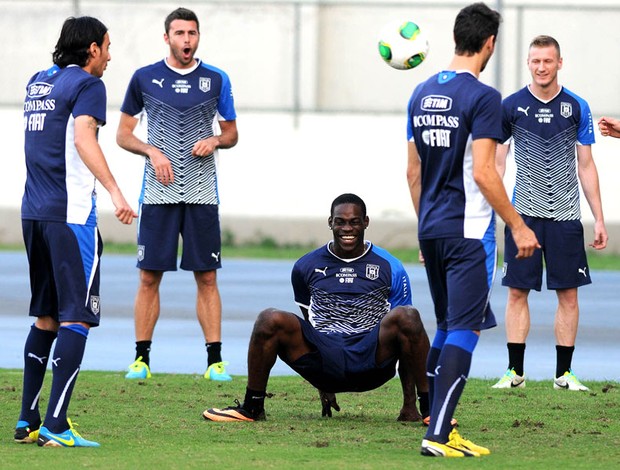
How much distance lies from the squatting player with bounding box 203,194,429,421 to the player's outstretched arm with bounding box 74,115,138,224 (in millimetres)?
1331

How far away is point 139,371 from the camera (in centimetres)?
988

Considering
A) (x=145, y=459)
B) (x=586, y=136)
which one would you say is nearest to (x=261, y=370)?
(x=145, y=459)

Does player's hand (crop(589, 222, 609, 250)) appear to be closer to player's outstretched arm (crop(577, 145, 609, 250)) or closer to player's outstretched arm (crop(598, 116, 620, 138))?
player's outstretched arm (crop(577, 145, 609, 250))

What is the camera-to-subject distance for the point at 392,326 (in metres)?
7.78

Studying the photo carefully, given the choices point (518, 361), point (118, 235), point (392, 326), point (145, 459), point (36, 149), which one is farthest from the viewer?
point (118, 235)

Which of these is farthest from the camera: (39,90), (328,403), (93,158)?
(328,403)

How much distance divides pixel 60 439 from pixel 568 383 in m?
3.90

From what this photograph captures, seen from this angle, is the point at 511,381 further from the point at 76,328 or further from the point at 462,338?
the point at 76,328

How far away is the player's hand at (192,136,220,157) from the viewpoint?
9891mm

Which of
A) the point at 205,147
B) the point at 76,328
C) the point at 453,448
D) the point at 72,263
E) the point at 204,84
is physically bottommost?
the point at 453,448

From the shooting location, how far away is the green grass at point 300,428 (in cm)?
656

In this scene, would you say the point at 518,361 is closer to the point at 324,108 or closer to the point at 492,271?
the point at 492,271

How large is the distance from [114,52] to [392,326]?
1704 centimetres

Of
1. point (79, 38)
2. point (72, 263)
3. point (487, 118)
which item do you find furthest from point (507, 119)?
point (72, 263)
